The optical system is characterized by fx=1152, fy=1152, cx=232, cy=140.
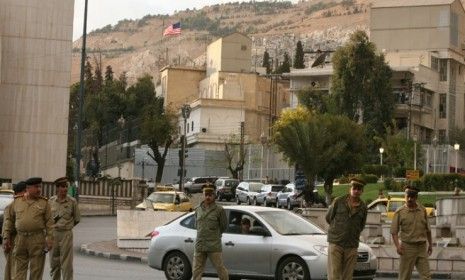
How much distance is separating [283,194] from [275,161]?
35686 millimetres

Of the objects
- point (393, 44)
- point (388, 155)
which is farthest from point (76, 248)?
point (393, 44)

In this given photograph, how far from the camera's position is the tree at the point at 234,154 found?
3873 inches

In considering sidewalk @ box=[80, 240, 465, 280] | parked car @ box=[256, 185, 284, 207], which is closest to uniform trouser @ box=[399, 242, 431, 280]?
sidewalk @ box=[80, 240, 465, 280]

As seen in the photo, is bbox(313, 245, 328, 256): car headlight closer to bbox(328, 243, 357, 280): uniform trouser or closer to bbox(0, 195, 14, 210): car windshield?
bbox(328, 243, 357, 280): uniform trouser

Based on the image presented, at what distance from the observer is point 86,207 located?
6131 cm

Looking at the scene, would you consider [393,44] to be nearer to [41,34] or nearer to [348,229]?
[41,34]

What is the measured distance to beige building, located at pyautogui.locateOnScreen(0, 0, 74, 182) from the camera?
62906 mm

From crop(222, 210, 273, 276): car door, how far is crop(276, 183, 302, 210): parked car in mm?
39260

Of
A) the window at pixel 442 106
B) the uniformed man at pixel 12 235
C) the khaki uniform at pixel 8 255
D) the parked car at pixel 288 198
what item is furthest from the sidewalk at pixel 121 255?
the window at pixel 442 106

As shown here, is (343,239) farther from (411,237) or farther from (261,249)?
(261,249)

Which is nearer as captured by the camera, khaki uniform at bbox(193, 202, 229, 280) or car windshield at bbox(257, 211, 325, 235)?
khaki uniform at bbox(193, 202, 229, 280)

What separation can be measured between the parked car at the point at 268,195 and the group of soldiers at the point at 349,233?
4664 centimetres

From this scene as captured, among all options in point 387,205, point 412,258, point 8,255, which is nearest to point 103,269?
point 8,255

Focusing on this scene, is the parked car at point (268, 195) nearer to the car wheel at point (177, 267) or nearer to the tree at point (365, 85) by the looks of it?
the tree at point (365, 85)
